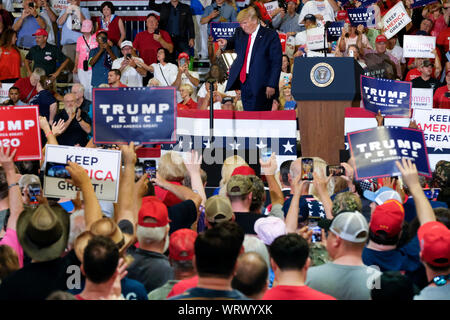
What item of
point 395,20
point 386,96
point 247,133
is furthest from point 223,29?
point 386,96

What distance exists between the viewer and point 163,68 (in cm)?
1288

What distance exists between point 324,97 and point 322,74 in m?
0.25

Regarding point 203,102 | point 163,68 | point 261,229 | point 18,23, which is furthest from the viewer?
point 18,23

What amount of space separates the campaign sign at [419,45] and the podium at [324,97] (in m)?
4.96

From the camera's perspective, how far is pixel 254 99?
30.3ft

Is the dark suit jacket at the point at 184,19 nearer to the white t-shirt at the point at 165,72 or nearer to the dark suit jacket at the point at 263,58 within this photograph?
the white t-shirt at the point at 165,72

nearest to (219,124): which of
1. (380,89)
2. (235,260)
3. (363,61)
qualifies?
(380,89)

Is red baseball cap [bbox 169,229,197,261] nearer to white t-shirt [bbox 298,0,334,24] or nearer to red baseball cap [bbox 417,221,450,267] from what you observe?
red baseball cap [bbox 417,221,450,267]

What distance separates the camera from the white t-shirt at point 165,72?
12727 mm

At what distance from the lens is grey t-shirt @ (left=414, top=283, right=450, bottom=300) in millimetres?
3748

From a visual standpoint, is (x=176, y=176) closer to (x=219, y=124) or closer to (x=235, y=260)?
(x=235, y=260)

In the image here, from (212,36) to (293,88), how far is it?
18.5 feet

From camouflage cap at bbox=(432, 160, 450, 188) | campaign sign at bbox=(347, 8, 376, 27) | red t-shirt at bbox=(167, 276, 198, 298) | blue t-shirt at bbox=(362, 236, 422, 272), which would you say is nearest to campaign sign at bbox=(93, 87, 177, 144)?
camouflage cap at bbox=(432, 160, 450, 188)

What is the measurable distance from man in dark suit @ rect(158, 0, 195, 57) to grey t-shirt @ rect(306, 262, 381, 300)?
410 inches
